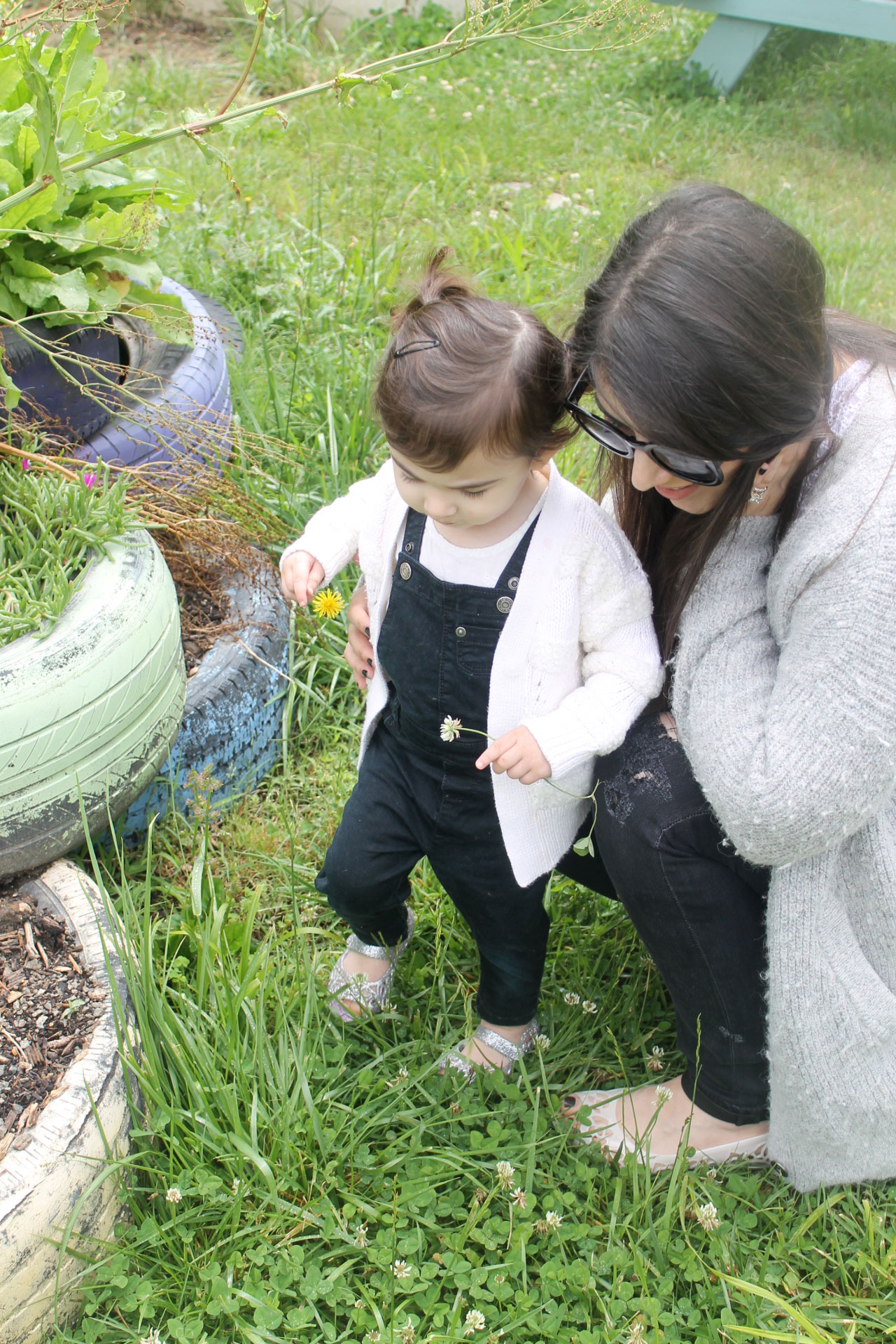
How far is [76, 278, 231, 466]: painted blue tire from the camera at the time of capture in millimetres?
2252

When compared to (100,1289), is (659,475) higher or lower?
higher

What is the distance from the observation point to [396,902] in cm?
192

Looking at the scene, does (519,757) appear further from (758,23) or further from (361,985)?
(758,23)

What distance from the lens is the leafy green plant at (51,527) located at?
179cm

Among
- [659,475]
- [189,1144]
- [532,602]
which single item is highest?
[659,475]

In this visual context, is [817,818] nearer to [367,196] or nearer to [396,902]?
[396,902]

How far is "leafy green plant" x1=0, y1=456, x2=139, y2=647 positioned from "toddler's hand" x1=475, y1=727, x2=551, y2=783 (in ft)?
2.46

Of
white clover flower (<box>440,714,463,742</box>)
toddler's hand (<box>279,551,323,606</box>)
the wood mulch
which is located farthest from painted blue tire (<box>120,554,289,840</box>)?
white clover flower (<box>440,714,463,742</box>)

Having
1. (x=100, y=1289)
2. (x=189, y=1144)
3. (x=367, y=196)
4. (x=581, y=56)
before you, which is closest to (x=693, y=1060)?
(x=189, y=1144)

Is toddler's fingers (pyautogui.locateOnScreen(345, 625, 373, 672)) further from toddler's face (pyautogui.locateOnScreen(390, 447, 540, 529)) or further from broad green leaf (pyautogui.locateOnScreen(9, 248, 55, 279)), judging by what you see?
broad green leaf (pyautogui.locateOnScreen(9, 248, 55, 279))

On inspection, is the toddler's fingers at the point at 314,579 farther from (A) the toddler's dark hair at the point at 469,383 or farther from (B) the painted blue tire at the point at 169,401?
(B) the painted blue tire at the point at 169,401

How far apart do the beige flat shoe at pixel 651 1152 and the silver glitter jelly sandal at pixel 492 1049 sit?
0.48 ft

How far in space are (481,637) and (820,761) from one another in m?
0.51

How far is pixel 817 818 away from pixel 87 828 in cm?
110
